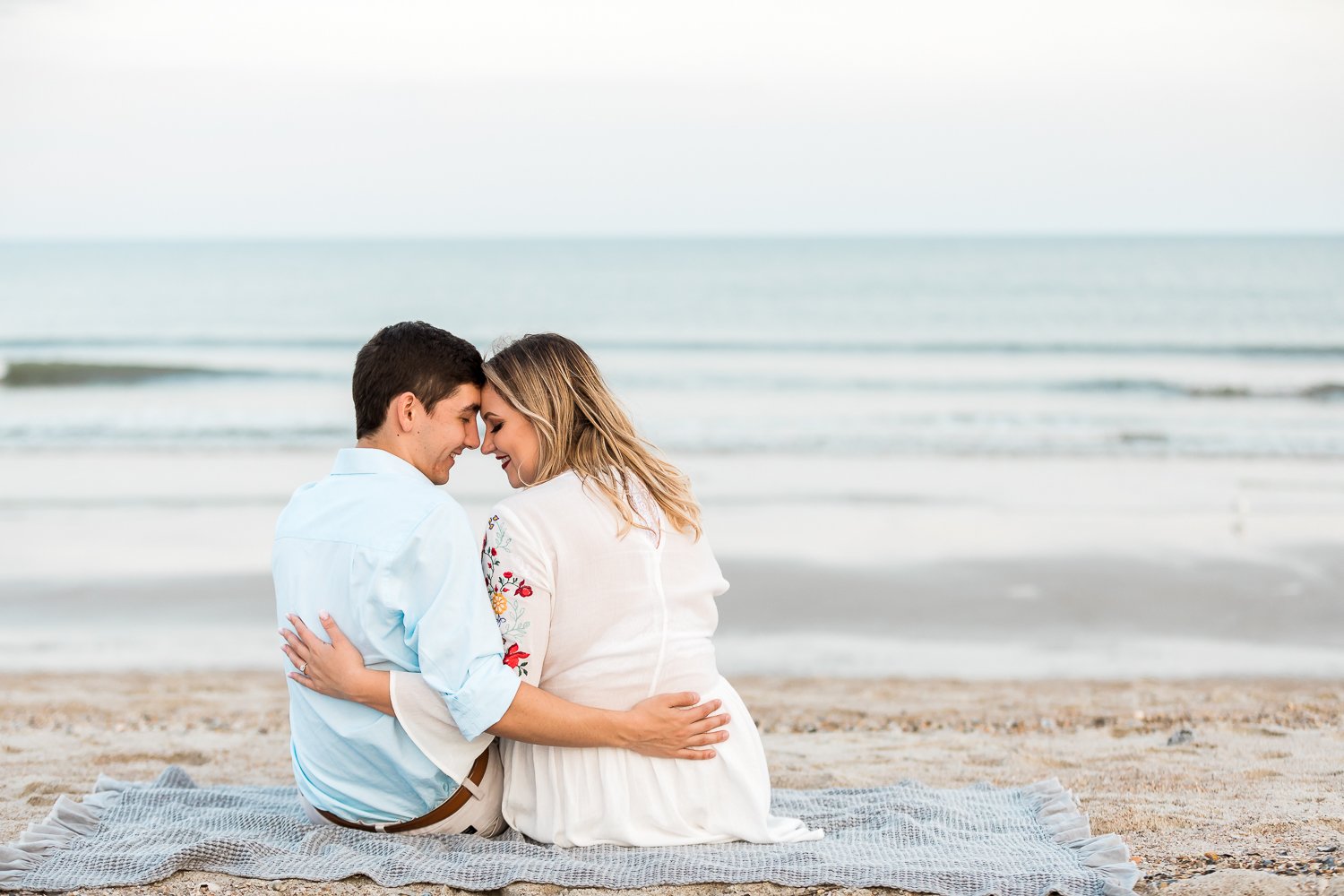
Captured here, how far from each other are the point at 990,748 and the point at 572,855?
2.35 meters

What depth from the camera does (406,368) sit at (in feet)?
9.65

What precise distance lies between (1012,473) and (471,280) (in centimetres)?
4158

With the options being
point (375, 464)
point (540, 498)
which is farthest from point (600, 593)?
point (375, 464)

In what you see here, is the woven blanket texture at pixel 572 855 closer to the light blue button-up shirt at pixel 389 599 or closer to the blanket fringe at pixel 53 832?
the blanket fringe at pixel 53 832

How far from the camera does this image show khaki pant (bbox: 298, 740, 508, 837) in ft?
10.5

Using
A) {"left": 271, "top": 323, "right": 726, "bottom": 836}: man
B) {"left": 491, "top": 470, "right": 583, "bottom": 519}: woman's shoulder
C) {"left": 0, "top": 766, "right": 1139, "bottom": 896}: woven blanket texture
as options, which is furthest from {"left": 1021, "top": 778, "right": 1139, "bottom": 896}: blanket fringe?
{"left": 491, "top": 470, "right": 583, "bottom": 519}: woman's shoulder

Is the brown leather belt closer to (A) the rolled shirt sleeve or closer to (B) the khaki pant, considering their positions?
(B) the khaki pant

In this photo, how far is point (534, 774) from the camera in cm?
315

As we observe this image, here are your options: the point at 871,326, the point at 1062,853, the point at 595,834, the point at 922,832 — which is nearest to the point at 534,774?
the point at 595,834

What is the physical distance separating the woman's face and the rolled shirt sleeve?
0.33 meters

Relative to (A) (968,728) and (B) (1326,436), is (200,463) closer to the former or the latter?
(A) (968,728)

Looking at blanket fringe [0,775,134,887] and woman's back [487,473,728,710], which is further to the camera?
blanket fringe [0,775,134,887]

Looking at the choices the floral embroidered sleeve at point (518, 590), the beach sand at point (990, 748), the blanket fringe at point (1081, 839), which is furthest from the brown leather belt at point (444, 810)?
the blanket fringe at point (1081, 839)

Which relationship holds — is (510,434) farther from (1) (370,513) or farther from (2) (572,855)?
(2) (572,855)
